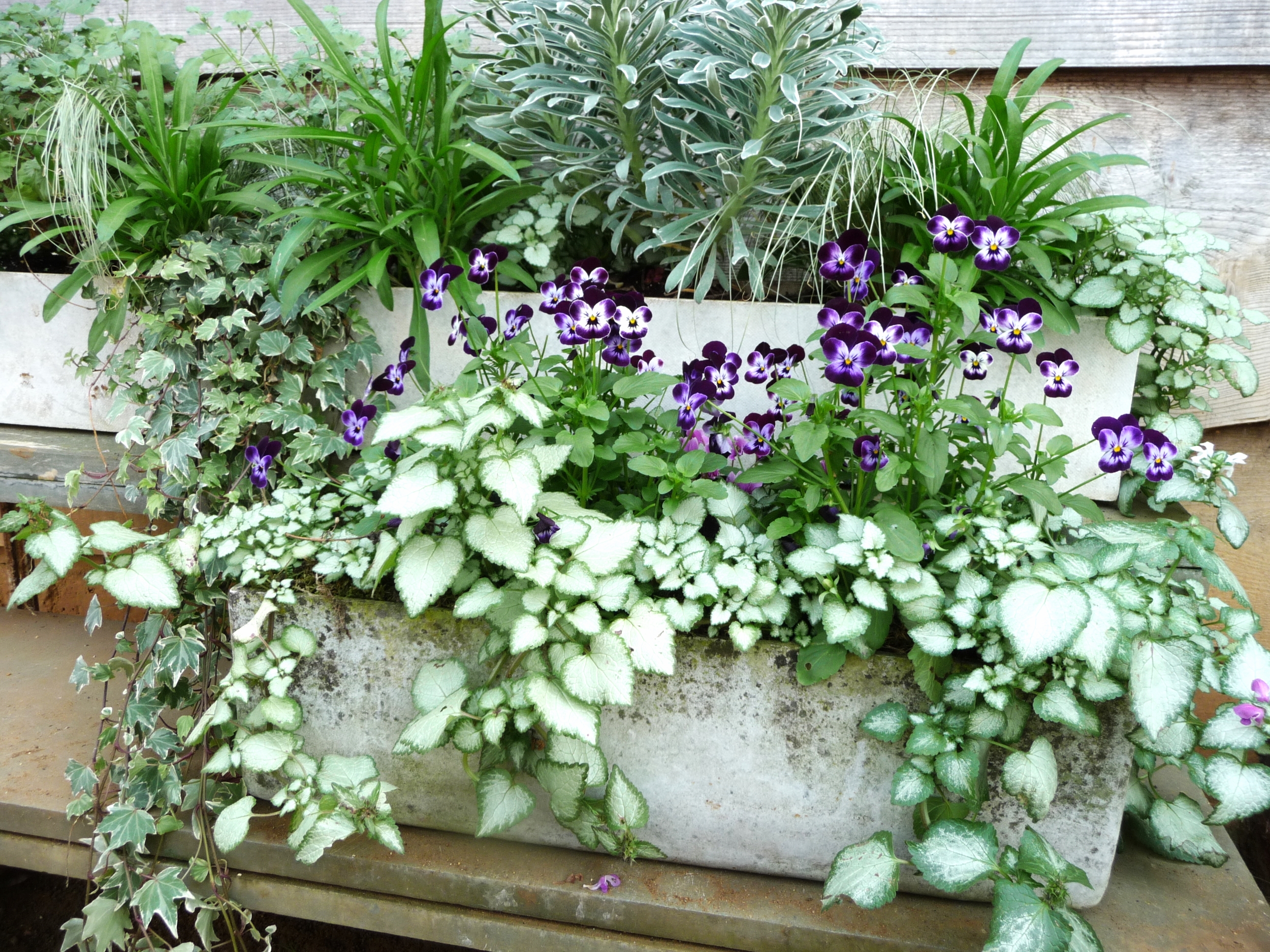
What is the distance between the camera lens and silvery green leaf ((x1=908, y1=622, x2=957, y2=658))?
40.1 inches

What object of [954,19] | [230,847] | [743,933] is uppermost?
[954,19]

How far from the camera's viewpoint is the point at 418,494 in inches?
40.8

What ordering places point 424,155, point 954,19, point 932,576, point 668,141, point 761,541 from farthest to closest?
point 954,19
point 668,141
point 424,155
point 761,541
point 932,576

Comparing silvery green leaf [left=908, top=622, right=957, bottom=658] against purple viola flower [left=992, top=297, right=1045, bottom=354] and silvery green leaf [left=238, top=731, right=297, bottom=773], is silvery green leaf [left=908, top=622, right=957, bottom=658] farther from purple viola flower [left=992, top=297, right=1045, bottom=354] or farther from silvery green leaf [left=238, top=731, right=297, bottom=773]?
silvery green leaf [left=238, top=731, right=297, bottom=773]

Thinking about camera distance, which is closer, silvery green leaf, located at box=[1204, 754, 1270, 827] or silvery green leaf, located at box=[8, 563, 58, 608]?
silvery green leaf, located at box=[1204, 754, 1270, 827]

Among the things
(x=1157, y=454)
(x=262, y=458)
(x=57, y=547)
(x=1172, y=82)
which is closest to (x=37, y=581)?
(x=57, y=547)

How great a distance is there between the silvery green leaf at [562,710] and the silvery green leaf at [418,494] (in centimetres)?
24

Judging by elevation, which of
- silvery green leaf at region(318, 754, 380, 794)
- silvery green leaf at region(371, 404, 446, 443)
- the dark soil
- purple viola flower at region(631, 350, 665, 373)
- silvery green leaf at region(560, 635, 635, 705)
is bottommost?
the dark soil

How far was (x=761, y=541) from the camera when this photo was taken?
1.21m

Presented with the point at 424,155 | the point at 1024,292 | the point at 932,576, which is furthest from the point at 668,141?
the point at 932,576

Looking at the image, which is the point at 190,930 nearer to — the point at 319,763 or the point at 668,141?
the point at 319,763

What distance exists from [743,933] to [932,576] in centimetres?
53

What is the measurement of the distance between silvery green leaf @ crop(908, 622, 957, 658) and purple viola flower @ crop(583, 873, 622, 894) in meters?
0.53

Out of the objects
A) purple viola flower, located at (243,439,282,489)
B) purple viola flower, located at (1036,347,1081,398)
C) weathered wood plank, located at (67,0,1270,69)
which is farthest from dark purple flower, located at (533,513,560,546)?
weathered wood plank, located at (67,0,1270,69)
